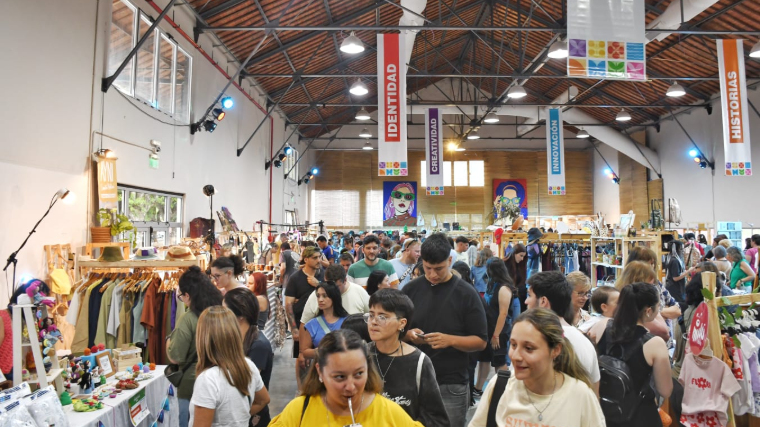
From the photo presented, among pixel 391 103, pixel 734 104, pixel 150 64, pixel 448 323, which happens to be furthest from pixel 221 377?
pixel 734 104

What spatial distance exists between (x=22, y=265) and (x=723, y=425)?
19.7 ft

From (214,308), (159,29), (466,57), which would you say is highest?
(466,57)

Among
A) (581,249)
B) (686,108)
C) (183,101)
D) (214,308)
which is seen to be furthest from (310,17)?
(686,108)

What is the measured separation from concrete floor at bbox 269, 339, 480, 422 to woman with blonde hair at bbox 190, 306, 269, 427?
8.71 ft

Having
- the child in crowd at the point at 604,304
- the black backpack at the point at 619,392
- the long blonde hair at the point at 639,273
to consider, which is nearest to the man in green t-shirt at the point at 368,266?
the long blonde hair at the point at 639,273

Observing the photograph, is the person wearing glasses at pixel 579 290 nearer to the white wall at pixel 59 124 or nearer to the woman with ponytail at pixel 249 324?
the woman with ponytail at pixel 249 324

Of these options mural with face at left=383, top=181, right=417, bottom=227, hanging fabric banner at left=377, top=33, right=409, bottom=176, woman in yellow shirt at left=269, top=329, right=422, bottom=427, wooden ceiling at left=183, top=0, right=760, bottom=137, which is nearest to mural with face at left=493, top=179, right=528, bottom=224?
mural with face at left=383, top=181, right=417, bottom=227

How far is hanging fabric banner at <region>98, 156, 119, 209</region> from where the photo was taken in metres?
6.24

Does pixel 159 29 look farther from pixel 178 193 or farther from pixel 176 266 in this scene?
pixel 176 266

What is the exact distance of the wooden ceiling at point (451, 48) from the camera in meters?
10.5

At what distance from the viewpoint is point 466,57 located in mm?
19859

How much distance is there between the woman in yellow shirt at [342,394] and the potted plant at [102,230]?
528 centimetres

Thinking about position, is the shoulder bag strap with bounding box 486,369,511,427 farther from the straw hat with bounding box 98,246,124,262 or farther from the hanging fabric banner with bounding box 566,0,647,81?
the hanging fabric banner with bounding box 566,0,647,81

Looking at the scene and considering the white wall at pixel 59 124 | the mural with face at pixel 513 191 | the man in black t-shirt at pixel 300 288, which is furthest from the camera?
the mural with face at pixel 513 191
